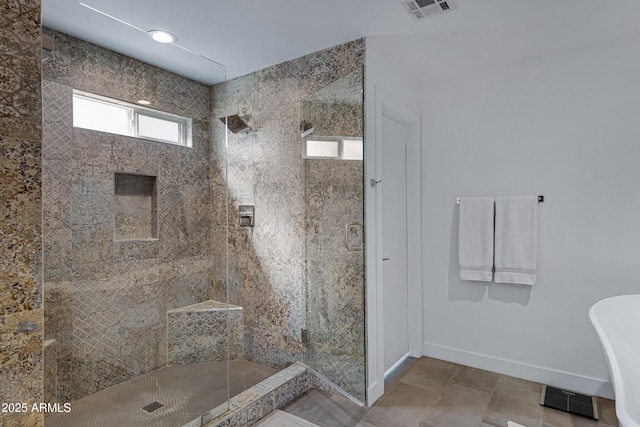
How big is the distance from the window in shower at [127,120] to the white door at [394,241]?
155cm

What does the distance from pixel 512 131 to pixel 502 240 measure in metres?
0.88

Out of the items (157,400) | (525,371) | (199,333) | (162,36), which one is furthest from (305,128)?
(525,371)

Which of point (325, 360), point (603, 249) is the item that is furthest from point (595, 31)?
point (325, 360)

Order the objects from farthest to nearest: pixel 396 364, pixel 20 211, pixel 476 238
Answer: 1. pixel 396 364
2. pixel 476 238
3. pixel 20 211

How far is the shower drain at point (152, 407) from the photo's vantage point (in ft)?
6.30

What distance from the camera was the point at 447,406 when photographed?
2354 mm

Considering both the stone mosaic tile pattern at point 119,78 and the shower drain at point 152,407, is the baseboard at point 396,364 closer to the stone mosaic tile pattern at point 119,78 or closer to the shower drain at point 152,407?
the shower drain at point 152,407

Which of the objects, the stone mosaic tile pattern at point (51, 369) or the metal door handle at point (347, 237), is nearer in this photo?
the stone mosaic tile pattern at point (51, 369)

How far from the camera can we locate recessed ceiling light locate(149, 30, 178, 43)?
7.67ft

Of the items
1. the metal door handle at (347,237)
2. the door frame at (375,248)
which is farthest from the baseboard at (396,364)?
the metal door handle at (347,237)

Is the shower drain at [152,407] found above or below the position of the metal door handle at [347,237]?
below

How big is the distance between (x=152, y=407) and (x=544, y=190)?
3044mm

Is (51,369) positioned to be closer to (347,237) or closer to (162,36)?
(347,237)

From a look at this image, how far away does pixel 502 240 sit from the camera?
2799mm
